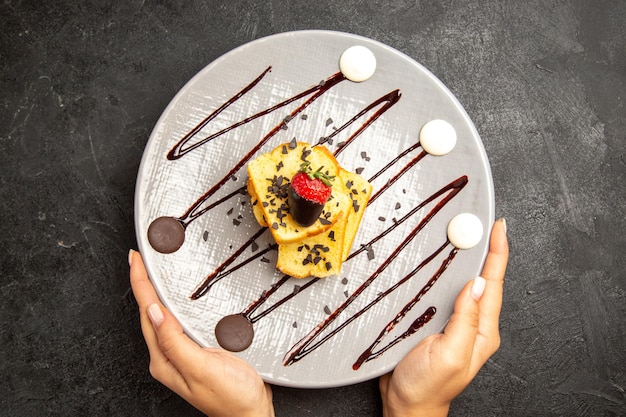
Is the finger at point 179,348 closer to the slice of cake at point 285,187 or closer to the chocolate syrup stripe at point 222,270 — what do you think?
the chocolate syrup stripe at point 222,270

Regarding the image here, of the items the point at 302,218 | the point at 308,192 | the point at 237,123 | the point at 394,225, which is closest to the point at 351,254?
the point at 394,225

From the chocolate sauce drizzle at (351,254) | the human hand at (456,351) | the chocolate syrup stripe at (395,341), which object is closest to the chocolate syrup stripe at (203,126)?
the chocolate sauce drizzle at (351,254)

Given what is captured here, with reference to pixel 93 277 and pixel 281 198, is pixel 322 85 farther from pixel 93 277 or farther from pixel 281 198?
pixel 93 277

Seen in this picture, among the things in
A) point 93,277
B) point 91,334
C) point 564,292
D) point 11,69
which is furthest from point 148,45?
point 564,292

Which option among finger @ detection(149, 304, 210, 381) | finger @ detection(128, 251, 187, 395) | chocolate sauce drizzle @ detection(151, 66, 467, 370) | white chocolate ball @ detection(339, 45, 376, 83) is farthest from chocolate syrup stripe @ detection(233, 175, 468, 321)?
white chocolate ball @ detection(339, 45, 376, 83)

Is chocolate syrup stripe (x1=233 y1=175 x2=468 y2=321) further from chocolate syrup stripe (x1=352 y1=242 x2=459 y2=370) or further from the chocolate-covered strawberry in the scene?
the chocolate-covered strawberry

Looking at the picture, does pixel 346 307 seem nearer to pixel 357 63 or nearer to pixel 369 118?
pixel 369 118
